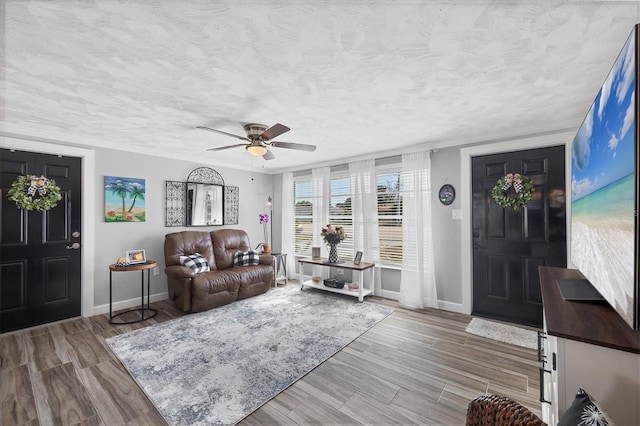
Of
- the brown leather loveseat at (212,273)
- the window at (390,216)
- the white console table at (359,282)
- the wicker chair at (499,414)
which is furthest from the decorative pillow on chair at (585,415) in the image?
the brown leather loveseat at (212,273)

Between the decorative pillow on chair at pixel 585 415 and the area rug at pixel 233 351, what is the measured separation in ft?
5.92

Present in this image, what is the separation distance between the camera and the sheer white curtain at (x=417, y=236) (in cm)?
377

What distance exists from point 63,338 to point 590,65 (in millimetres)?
5427

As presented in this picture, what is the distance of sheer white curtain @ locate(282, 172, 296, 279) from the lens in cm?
549

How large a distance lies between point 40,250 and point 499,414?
185 inches

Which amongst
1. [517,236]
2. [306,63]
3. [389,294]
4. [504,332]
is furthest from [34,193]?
[517,236]

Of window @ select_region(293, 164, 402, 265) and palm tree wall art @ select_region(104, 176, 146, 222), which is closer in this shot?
palm tree wall art @ select_region(104, 176, 146, 222)

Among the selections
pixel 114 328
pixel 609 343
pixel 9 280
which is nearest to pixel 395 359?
pixel 609 343

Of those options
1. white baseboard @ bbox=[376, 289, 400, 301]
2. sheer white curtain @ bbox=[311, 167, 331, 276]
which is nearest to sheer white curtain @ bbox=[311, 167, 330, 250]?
sheer white curtain @ bbox=[311, 167, 331, 276]

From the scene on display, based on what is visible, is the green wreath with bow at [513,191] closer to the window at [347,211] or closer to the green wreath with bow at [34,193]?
the window at [347,211]

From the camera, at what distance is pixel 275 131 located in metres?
2.50

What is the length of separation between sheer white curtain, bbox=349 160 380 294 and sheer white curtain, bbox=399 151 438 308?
0.51 m

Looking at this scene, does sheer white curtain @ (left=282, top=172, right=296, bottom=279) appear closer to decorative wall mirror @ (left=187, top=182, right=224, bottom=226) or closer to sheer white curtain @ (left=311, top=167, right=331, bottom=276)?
sheer white curtain @ (left=311, top=167, right=331, bottom=276)

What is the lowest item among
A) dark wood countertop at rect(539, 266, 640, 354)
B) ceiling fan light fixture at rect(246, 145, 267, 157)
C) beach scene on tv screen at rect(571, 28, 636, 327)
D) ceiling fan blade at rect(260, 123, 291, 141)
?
dark wood countertop at rect(539, 266, 640, 354)
